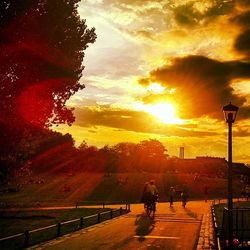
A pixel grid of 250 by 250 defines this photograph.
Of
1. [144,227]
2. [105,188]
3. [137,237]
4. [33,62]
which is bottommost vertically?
[137,237]

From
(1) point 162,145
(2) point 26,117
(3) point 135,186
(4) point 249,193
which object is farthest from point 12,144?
(1) point 162,145

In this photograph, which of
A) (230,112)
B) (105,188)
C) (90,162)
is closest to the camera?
(230,112)

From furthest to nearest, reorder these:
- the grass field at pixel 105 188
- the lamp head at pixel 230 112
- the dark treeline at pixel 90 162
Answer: the dark treeline at pixel 90 162
the grass field at pixel 105 188
the lamp head at pixel 230 112

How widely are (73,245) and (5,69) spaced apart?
918cm

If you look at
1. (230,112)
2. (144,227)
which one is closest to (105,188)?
(144,227)

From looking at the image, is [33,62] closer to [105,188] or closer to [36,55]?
[36,55]

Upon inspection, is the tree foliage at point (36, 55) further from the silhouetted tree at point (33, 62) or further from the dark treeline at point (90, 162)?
the dark treeline at point (90, 162)

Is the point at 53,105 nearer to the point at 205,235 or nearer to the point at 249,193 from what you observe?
the point at 205,235

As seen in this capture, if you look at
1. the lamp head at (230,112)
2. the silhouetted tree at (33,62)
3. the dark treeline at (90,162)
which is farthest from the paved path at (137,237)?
the dark treeline at (90,162)

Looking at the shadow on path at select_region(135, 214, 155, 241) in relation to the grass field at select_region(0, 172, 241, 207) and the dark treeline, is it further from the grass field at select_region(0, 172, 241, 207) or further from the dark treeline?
the dark treeline

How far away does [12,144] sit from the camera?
73.1 feet

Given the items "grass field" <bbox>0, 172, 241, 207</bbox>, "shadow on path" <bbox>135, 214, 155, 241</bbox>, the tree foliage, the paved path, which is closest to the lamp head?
the paved path

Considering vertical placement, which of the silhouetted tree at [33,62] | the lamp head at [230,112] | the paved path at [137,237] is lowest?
the paved path at [137,237]

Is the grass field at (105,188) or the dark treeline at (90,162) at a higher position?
the dark treeline at (90,162)
